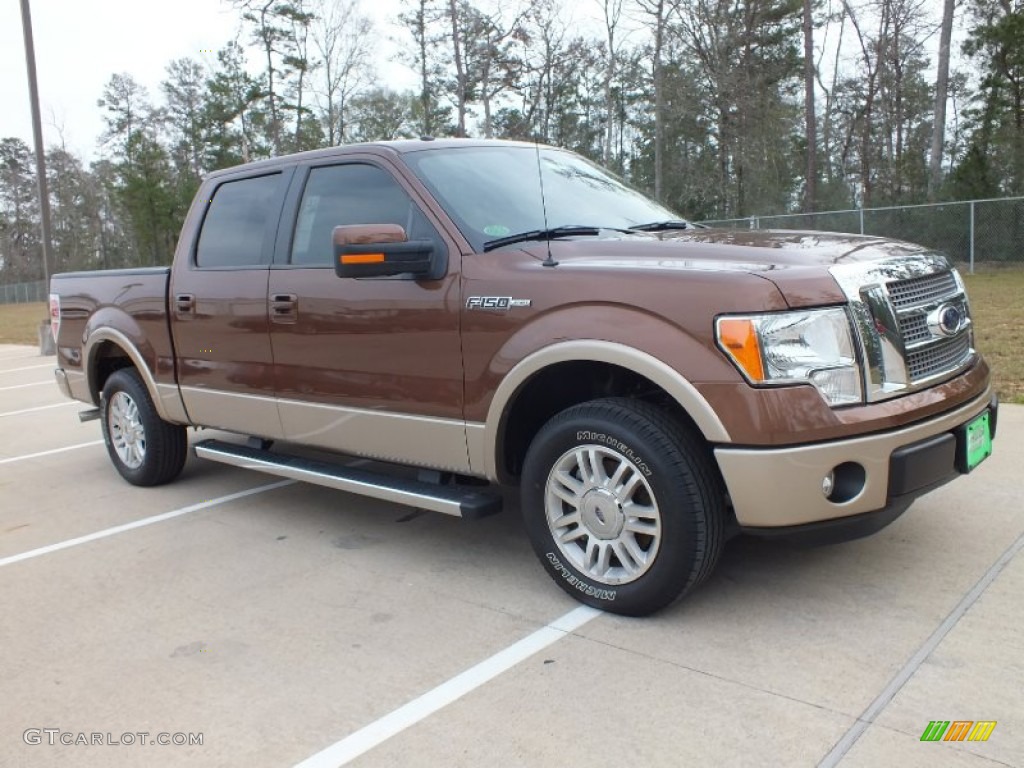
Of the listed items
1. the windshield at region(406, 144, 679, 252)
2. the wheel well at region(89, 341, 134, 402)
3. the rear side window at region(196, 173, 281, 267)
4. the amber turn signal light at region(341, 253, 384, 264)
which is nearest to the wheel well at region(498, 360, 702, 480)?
the windshield at region(406, 144, 679, 252)

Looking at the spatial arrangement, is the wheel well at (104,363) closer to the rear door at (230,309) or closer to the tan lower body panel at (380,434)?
the rear door at (230,309)

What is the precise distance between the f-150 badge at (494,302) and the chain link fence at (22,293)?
6025cm

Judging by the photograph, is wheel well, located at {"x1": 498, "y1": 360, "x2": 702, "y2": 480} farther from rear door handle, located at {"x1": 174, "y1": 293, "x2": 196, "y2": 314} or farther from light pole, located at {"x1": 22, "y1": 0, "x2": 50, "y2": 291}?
light pole, located at {"x1": 22, "y1": 0, "x2": 50, "y2": 291}

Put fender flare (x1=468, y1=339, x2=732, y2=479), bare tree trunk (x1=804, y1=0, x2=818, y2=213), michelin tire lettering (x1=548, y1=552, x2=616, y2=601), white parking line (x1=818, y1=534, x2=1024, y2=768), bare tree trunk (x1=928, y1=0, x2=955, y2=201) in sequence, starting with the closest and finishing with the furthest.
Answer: white parking line (x1=818, y1=534, x2=1024, y2=768) < fender flare (x1=468, y1=339, x2=732, y2=479) < michelin tire lettering (x1=548, y1=552, x2=616, y2=601) < bare tree trunk (x1=804, y1=0, x2=818, y2=213) < bare tree trunk (x1=928, y1=0, x2=955, y2=201)

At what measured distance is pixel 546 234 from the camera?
12.6 ft

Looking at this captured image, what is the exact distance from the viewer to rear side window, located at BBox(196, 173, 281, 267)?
4.85 metres

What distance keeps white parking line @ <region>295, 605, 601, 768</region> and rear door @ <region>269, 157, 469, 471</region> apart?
2.79 ft

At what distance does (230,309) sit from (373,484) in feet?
4.87

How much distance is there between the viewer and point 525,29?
3778 cm

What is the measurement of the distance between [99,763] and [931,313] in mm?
3361

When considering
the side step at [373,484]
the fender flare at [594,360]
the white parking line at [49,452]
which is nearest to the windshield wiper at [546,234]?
the fender flare at [594,360]

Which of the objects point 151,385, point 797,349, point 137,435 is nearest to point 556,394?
point 797,349

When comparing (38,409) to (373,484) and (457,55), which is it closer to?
(373,484)

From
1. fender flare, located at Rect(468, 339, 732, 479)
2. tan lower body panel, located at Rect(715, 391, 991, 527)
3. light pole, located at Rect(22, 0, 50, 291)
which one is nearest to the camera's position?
tan lower body panel, located at Rect(715, 391, 991, 527)
